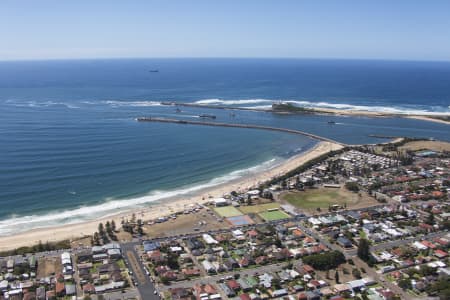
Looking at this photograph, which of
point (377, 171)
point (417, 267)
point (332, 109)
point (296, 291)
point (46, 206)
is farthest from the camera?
point (332, 109)

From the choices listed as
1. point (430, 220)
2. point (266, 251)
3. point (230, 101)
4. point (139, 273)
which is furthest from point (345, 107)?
point (139, 273)

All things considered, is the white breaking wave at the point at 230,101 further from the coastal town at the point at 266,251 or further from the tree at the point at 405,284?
the tree at the point at 405,284

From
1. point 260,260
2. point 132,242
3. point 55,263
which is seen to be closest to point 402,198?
point 260,260

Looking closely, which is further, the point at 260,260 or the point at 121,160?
the point at 121,160

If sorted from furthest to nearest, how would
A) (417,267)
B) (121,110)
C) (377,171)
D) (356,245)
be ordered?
(121,110) → (377,171) → (356,245) → (417,267)

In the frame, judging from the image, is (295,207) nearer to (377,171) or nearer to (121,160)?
(377,171)
